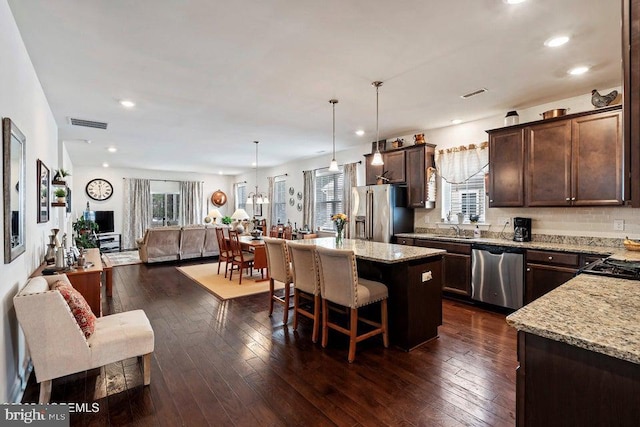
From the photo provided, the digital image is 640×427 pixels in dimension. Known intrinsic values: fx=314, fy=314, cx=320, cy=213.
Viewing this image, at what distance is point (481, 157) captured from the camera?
4.77 m

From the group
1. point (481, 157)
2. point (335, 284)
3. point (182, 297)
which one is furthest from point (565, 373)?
point (182, 297)

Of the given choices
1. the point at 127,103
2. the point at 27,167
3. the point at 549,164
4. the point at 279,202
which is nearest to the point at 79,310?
the point at 27,167

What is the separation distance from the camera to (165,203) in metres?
10.9

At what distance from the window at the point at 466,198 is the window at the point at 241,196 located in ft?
25.8

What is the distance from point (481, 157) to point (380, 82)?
2325 mm

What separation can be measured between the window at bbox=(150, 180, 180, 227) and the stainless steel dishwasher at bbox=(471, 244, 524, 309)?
9.91 m

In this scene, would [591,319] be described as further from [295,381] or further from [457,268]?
[457,268]

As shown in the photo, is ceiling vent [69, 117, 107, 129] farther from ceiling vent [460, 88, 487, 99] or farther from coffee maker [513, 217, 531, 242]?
coffee maker [513, 217, 531, 242]

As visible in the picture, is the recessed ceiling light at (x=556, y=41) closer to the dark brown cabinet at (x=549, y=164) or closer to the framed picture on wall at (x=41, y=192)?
→ the dark brown cabinet at (x=549, y=164)

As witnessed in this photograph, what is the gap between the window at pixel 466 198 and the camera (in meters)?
4.84

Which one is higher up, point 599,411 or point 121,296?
point 599,411

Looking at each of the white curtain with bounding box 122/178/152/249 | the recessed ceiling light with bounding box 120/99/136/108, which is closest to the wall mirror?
the recessed ceiling light with bounding box 120/99/136/108

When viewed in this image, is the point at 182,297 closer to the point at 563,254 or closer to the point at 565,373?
the point at 565,373

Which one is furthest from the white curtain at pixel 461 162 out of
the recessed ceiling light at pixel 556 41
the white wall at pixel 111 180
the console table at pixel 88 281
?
the white wall at pixel 111 180
